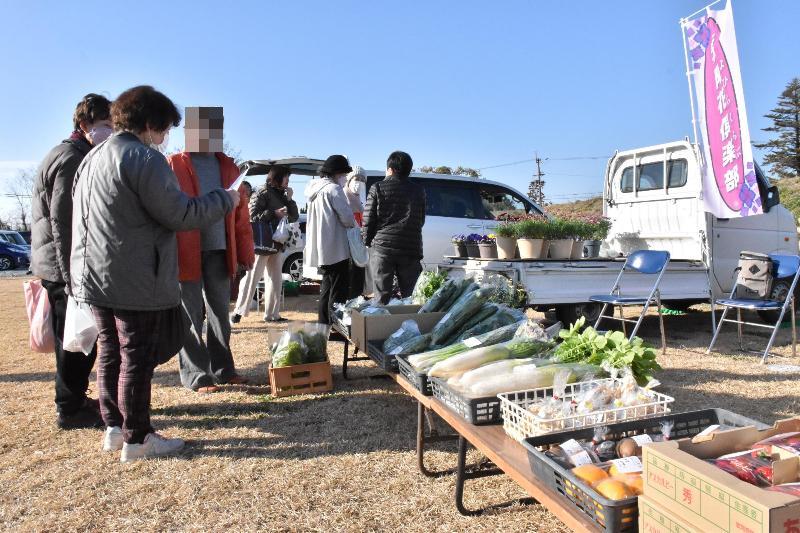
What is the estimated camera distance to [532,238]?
5.59 m

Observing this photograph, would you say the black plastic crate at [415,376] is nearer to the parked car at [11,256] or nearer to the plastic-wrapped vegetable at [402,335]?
the plastic-wrapped vegetable at [402,335]

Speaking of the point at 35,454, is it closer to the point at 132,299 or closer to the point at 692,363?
the point at 132,299

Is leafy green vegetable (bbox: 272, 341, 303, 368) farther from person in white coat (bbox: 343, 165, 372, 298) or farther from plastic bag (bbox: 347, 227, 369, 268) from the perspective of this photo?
person in white coat (bbox: 343, 165, 372, 298)

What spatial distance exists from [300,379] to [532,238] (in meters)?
2.83

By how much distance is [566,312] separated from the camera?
225 inches

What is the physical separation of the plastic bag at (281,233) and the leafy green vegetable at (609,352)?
4647 mm

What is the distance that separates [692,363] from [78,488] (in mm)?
4529

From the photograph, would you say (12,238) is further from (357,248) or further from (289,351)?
(289,351)

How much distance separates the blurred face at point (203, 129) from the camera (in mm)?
3578

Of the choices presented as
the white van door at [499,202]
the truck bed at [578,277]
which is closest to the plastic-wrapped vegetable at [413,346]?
the truck bed at [578,277]

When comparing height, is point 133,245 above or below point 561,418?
above

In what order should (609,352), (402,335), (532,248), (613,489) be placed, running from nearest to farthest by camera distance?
(613,489), (609,352), (402,335), (532,248)

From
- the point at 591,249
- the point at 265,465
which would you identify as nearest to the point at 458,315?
the point at 265,465

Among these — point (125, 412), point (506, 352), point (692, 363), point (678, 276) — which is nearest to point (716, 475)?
point (506, 352)
